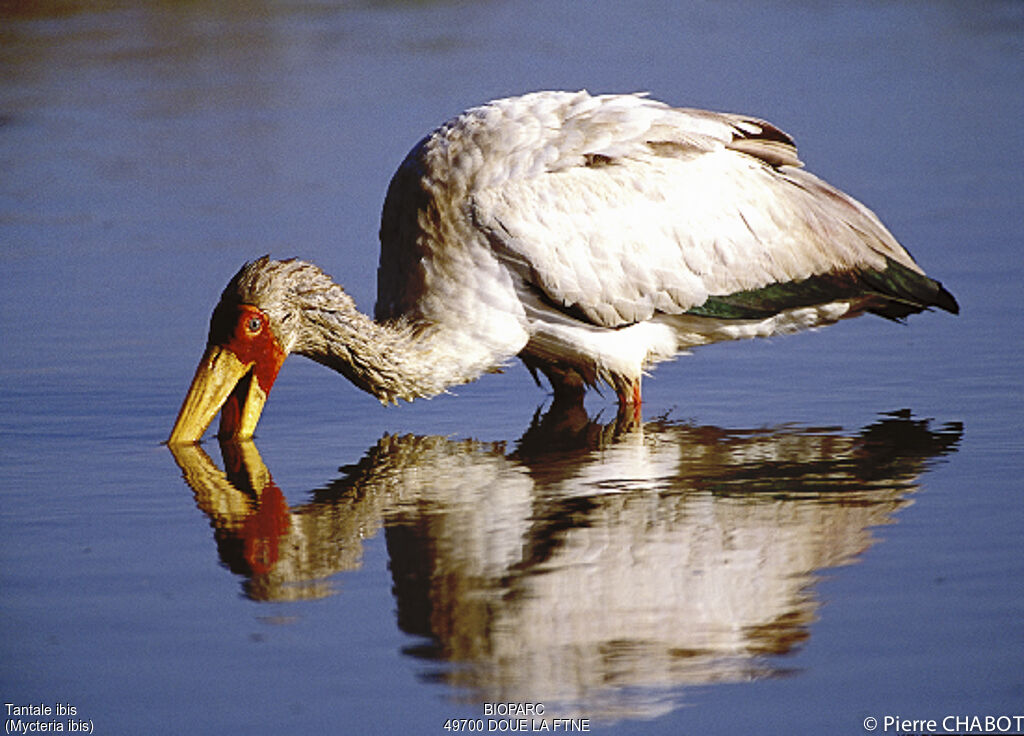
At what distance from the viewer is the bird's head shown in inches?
334

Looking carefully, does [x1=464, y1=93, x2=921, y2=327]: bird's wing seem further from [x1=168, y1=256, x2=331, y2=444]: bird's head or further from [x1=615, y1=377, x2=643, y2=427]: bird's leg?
[x1=168, y1=256, x2=331, y2=444]: bird's head

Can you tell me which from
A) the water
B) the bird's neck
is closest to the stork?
the bird's neck

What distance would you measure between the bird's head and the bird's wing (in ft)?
3.06

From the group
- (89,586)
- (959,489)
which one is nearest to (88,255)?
→ (89,586)

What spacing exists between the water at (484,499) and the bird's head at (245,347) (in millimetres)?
191

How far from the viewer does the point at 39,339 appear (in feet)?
34.5

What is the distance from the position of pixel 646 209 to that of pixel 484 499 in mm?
2013

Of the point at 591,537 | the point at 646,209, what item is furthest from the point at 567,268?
the point at 591,537

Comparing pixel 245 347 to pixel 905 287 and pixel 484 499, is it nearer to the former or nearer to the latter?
pixel 484 499

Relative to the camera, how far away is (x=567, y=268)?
8.68 metres

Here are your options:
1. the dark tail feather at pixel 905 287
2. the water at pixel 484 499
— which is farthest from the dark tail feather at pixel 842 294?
the water at pixel 484 499

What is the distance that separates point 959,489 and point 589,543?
159cm

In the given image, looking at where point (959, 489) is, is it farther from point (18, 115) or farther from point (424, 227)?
point (18, 115)


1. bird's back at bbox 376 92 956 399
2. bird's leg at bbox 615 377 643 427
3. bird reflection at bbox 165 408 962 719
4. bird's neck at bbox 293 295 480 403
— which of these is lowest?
bird reflection at bbox 165 408 962 719
